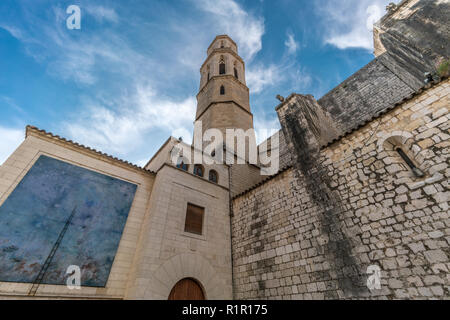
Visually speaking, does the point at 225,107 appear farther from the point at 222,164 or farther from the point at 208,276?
the point at 208,276

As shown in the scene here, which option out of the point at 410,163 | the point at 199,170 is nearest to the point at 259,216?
the point at 199,170

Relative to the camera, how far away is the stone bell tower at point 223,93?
13.6 m

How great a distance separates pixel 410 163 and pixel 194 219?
21.9 feet

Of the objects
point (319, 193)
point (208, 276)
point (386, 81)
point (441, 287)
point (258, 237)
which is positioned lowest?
point (441, 287)

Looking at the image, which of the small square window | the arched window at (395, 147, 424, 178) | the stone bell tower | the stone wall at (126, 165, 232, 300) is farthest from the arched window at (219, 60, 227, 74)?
the arched window at (395, 147, 424, 178)

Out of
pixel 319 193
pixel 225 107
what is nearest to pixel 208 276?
pixel 319 193

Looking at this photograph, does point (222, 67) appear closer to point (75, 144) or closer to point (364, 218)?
point (75, 144)

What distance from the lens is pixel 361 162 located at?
512 cm

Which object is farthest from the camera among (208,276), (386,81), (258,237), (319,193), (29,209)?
(386,81)

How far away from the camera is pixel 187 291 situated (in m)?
5.92

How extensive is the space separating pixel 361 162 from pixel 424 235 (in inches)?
79.0

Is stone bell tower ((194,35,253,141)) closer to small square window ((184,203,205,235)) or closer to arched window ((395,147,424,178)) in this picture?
small square window ((184,203,205,235))

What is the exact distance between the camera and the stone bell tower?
13.6 metres

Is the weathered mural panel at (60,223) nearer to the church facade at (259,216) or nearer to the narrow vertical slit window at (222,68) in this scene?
the church facade at (259,216)
